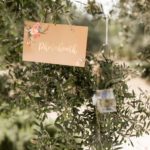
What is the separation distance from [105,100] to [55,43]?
0.93 ft

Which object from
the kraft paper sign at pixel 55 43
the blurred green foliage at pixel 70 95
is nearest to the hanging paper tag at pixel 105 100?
the blurred green foliage at pixel 70 95

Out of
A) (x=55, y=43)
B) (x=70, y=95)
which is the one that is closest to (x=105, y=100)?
(x=70, y=95)

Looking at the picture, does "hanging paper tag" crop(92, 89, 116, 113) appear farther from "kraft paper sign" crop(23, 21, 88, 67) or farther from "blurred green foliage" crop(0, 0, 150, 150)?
"kraft paper sign" crop(23, 21, 88, 67)

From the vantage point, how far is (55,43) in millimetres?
717

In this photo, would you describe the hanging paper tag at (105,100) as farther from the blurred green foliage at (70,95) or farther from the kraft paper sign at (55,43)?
the kraft paper sign at (55,43)

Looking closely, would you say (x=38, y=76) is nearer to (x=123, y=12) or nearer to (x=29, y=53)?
(x=29, y=53)

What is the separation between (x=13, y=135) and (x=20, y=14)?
1.04 m

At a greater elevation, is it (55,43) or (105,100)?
(55,43)

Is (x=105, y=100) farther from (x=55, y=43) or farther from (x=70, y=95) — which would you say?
(x=55, y=43)

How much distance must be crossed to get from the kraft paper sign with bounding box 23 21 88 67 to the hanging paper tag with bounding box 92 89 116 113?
5.2 inches

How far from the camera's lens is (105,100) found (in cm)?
66

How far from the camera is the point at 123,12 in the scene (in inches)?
57.9

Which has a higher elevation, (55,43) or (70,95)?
(55,43)

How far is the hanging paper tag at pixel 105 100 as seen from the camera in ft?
2.10
